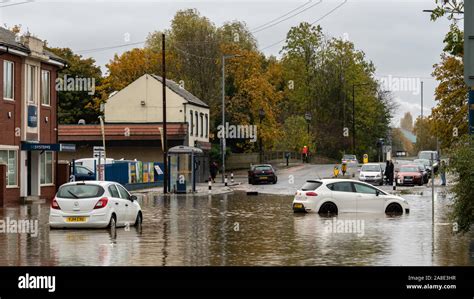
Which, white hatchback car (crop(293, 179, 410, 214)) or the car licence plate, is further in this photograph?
white hatchback car (crop(293, 179, 410, 214))

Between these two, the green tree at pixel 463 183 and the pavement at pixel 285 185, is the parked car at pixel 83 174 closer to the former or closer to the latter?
the pavement at pixel 285 185

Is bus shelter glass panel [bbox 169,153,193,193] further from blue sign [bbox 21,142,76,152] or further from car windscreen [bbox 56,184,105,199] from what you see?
car windscreen [bbox 56,184,105,199]

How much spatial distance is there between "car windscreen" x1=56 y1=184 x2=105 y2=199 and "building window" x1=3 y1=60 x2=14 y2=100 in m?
16.9

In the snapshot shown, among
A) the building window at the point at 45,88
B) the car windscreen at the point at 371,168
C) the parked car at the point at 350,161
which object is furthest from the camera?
the parked car at the point at 350,161

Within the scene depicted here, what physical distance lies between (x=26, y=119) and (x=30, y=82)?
75.8 inches

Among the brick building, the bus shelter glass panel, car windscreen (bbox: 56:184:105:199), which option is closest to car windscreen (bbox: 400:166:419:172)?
the bus shelter glass panel

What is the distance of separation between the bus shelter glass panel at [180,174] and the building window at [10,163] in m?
12.3

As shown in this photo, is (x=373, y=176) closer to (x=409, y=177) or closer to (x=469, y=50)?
(x=409, y=177)

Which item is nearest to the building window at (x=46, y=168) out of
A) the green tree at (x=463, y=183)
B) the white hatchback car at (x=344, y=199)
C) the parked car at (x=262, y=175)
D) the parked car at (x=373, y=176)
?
the white hatchback car at (x=344, y=199)

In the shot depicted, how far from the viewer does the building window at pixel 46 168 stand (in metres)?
46.4

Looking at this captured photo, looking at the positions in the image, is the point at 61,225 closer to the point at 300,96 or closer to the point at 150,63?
the point at 150,63

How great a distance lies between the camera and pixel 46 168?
46969 mm

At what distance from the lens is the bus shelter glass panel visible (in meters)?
53.2

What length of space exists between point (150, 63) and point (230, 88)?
27.4 ft
